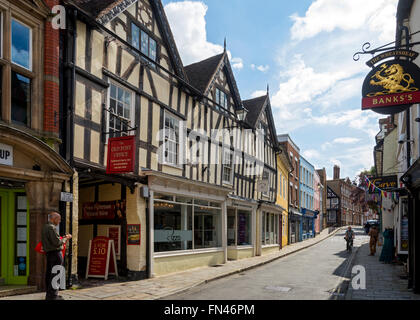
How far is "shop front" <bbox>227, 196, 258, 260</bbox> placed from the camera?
17.9 metres

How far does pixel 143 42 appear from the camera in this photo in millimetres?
11766

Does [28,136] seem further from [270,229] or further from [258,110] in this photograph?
[270,229]

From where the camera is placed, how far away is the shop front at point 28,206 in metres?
7.66

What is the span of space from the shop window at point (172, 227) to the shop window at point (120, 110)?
289 centimetres

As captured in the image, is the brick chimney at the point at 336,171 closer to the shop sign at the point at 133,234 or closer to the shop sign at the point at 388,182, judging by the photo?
the shop sign at the point at 388,182

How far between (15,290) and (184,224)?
6.81m

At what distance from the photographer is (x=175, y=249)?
41.8 feet

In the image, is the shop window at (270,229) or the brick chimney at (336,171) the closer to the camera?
the shop window at (270,229)

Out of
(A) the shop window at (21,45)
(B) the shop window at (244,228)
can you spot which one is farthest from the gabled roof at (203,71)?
(A) the shop window at (21,45)

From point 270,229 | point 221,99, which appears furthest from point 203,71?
point 270,229

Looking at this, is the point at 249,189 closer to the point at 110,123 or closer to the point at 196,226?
the point at 196,226

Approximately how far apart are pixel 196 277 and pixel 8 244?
5.64 meters

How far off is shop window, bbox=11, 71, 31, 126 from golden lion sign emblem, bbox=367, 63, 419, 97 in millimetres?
7773
